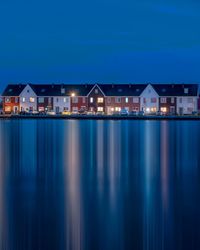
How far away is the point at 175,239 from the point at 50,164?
41.3 feet

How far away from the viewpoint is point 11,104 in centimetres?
9956

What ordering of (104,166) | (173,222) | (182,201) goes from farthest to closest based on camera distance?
(104,166) → (182,201) → (173,222)

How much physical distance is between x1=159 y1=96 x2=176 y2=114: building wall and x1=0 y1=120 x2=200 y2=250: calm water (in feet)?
226

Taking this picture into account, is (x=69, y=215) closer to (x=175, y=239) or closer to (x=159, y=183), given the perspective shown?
(x=175, y=239)

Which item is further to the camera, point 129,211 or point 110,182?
point 110,182

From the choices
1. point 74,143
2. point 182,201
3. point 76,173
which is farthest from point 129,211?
point 74,143

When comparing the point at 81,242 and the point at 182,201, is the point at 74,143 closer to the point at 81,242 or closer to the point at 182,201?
the point at 182,201

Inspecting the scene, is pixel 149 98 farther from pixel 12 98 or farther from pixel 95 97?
pixel 12 98

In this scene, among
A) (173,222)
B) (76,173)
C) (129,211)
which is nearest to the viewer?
(173,222)

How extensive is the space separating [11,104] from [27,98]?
11.6 feet

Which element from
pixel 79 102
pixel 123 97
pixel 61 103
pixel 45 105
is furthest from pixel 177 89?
pixel 45 105

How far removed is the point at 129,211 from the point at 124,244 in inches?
103

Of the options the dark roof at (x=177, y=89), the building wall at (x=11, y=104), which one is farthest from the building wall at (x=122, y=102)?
the building wall at (x=11, y=104)

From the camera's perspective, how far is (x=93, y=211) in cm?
1255
